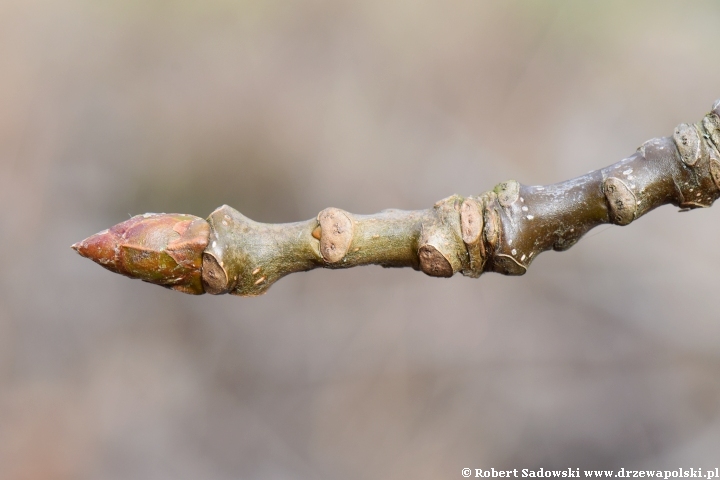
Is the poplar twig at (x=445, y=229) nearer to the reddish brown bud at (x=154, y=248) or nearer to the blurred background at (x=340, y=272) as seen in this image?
the reddish brown bud at (x=154, y=248)

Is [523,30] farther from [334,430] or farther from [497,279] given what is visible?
[334,430]

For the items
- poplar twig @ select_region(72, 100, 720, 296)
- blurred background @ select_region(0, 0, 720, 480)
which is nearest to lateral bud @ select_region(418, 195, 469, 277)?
poplar twig @ select_region(72, 100, 720, 296)

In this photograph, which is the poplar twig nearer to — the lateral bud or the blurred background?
the lateral bud

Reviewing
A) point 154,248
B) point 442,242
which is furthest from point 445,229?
point 154,248

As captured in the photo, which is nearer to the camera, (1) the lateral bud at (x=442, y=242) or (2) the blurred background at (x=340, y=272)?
(1) the lateral bud at (x=442, y=242)

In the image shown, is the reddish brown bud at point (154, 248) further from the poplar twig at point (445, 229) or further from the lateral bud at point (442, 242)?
the lateral bud at point (442, 242)

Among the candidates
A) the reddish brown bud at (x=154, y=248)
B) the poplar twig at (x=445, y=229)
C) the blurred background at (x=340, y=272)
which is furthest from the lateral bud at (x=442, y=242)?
the blurred background at (x=340, y=272)

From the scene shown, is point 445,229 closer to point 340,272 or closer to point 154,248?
point 154,248
